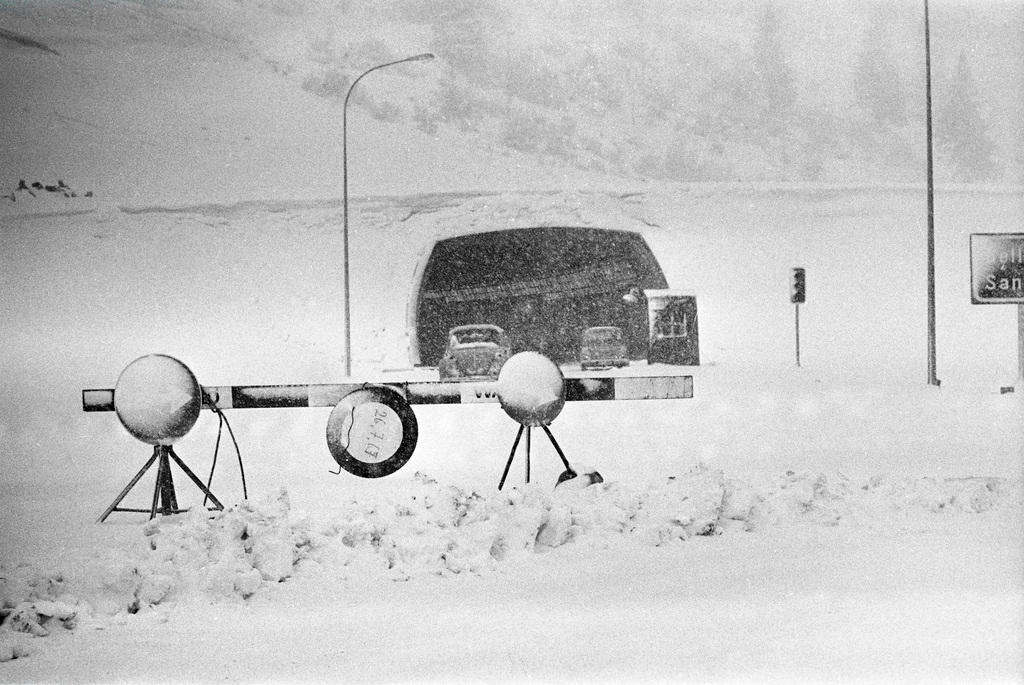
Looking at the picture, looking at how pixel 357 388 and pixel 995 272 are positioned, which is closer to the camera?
pixel 357 388

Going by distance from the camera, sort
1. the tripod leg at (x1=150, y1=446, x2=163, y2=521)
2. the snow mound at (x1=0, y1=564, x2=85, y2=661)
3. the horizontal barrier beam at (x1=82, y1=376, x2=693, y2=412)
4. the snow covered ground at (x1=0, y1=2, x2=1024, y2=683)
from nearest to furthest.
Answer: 1. the snow mound at (x1=0, y1=564, x2=85, y2=661)
2. the snow covered ground at (x1=0, y1=2, x2=1024, y2=683)
3. the tripod leg at (x1=150, y1=446, x2=163, y2=521)
4. the horizontal barrier beam at (x1=82, y1=376, x2=693, y2=412)

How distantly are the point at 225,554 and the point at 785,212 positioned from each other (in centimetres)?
242

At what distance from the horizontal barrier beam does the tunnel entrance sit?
0.11m

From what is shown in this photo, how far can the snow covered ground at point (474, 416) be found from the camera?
399 cm

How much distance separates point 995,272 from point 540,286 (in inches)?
68.7

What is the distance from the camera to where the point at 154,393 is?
4289 mm

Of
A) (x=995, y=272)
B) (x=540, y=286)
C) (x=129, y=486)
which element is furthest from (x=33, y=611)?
(x=995, y=272)

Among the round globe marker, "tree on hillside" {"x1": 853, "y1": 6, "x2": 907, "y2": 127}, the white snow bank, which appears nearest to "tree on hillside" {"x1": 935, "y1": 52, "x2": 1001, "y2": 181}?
"tree on hillside" {"x1": 853, "y1": 6, "x2": 907, "y2": 127}

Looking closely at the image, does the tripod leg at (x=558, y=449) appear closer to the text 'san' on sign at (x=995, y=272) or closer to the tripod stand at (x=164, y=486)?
the tripod stand at (x=164, y=486)

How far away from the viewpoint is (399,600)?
12.9ft

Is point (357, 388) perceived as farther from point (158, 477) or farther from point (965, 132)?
point (965, 132)

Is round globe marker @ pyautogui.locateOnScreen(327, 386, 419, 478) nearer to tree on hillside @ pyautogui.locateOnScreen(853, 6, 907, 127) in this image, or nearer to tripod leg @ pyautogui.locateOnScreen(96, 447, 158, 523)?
tripod leg @ pyautogui.locateOnScreen(96, 447, 158, 523)

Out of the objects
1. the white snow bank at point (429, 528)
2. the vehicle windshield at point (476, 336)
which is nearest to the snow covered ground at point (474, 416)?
the white snow bank at point (429, 528)

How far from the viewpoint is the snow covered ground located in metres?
3.99
